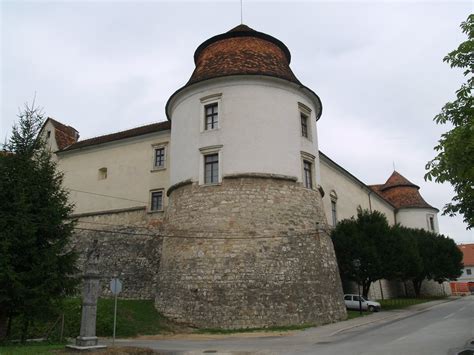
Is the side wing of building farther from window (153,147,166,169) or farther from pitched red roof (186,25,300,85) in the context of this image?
window (153,147,166,169)

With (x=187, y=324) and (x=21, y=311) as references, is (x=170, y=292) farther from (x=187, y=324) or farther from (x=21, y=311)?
(x=21, y=311)

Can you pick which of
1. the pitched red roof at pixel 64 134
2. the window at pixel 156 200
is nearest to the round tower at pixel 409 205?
the window at pixel 156 200

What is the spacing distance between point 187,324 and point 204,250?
3270 mm

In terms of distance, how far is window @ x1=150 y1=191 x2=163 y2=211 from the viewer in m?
27.8

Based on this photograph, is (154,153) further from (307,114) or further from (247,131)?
(307,114)

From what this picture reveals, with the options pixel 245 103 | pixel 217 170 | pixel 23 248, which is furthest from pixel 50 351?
pixel 245 103

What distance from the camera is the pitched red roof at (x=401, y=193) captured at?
53.1 meters

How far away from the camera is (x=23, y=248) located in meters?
13.1

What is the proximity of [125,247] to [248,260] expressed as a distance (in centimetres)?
1073

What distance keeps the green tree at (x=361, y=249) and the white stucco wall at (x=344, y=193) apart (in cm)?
493

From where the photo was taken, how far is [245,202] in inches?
778

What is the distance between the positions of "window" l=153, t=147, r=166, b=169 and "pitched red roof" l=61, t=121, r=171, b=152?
4.54ft

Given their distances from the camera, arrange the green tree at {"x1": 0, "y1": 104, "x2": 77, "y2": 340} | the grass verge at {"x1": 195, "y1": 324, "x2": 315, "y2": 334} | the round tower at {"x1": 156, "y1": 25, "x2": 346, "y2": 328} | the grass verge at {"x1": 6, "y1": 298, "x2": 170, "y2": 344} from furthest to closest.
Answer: the round tower at {"x1": 156, "y1": 25, "x2": 346, "y2": 328}, the grass verge at {"x1": 195, "y1": 324, "x2": 315, "y2": 334}, the grass verge at {"x1": 6, "y1": 298, "x2": 170, "y2": 344}, the green tree at {"x1": 0, "y1": 104, "x2": 77, "y2": 340}

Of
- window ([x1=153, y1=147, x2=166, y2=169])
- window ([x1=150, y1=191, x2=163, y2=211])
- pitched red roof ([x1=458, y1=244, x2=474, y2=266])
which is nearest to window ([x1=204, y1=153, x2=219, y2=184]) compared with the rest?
window ([x1=150, y1=191, x2=163, y2=211])
